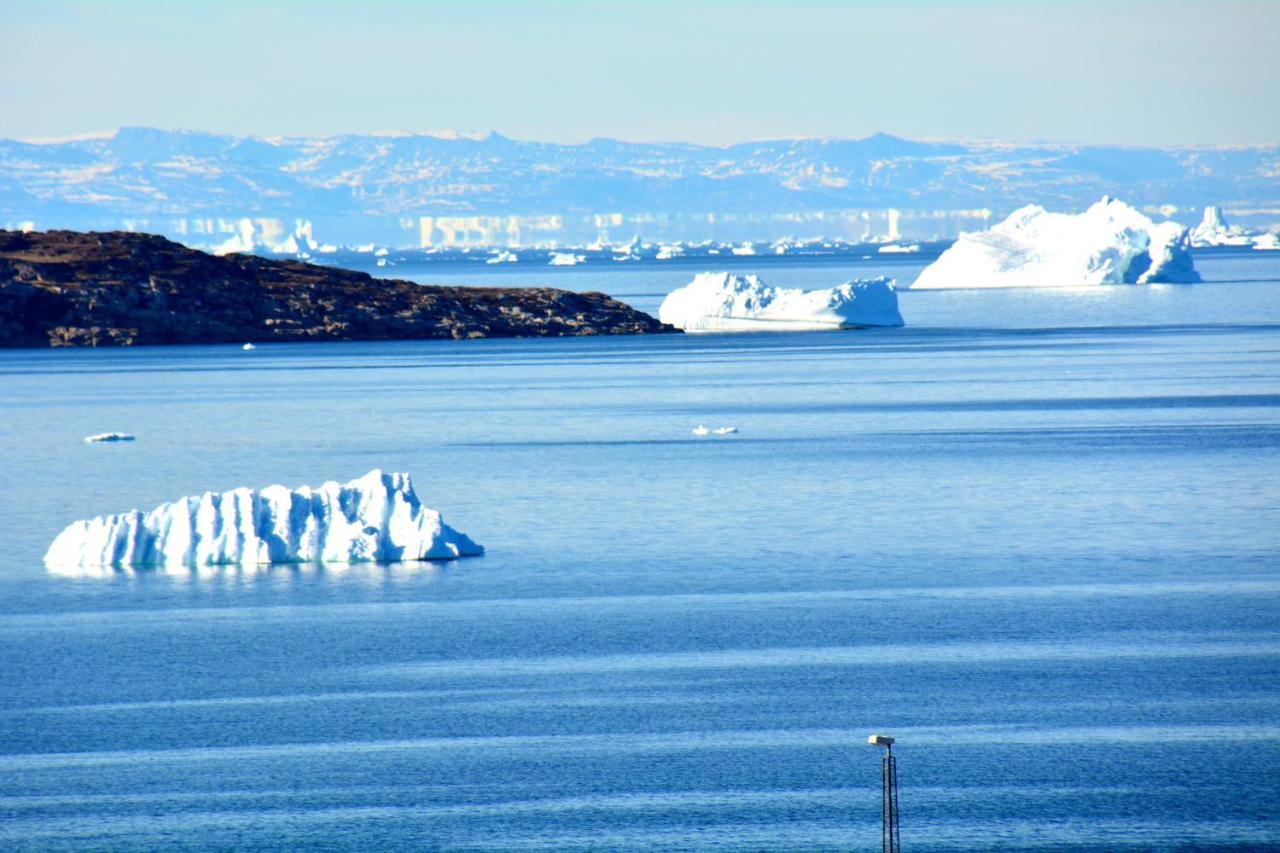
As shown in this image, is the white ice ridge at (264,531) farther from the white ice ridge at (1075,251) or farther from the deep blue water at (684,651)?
the white ice ridge at (1075,251)

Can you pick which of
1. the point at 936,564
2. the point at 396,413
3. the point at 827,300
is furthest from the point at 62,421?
the point at 827,300

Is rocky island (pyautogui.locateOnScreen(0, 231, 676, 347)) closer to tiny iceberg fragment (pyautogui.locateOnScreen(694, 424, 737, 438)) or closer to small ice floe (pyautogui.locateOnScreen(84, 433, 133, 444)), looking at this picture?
small ice floe (pyautogui.locateOnScreen(84, 433, 133, 444))

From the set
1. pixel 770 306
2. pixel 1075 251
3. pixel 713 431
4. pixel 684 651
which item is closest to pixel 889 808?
pixel 684 651

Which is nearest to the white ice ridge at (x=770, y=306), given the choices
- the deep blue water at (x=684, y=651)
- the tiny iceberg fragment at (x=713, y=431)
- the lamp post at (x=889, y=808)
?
the tiny iceberg fragment at (x=713, y=431)

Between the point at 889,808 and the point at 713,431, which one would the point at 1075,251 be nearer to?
the point at 713,431

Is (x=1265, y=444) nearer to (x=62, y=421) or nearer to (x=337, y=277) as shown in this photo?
(x=62, y=421)

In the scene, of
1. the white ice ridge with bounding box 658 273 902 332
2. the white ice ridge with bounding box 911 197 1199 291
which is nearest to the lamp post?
the white ice ridge with bounding box 658 273 902 332
